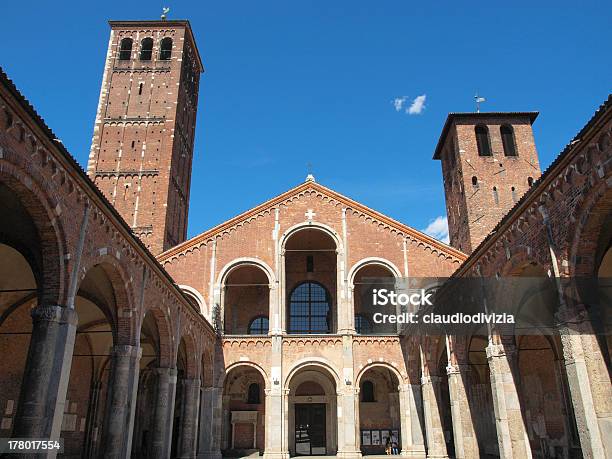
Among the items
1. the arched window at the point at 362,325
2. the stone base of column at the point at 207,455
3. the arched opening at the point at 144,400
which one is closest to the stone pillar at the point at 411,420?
the arched window at the point at 362,325

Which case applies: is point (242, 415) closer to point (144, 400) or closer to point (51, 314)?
point (144, 400)

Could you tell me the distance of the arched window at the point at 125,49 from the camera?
117ft

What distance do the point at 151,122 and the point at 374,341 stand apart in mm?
19365

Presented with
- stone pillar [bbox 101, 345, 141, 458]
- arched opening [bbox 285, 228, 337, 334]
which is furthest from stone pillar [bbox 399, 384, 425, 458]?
stone pillar [bbox 101, 345, 141, 458]

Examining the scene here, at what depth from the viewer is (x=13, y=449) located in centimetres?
864

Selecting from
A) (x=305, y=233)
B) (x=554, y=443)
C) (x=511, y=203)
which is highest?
(x=511, y=203)

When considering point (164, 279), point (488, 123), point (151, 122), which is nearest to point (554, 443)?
point (164, 279)

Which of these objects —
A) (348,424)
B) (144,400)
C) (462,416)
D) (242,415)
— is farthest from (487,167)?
(144,400)

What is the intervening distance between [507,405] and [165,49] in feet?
104

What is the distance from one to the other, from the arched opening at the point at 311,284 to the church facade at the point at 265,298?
0.36 feet

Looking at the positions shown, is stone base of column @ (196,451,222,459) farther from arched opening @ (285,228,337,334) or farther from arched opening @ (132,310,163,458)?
arched opening @ (285,228,337,334)

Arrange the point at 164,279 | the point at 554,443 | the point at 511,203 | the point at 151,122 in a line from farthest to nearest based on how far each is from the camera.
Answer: the point at 151,122
the point at 511,203
the point at 554,443
the point at 164,279

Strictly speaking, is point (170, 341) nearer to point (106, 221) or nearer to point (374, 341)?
point (106, 221)

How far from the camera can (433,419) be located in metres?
21.1
